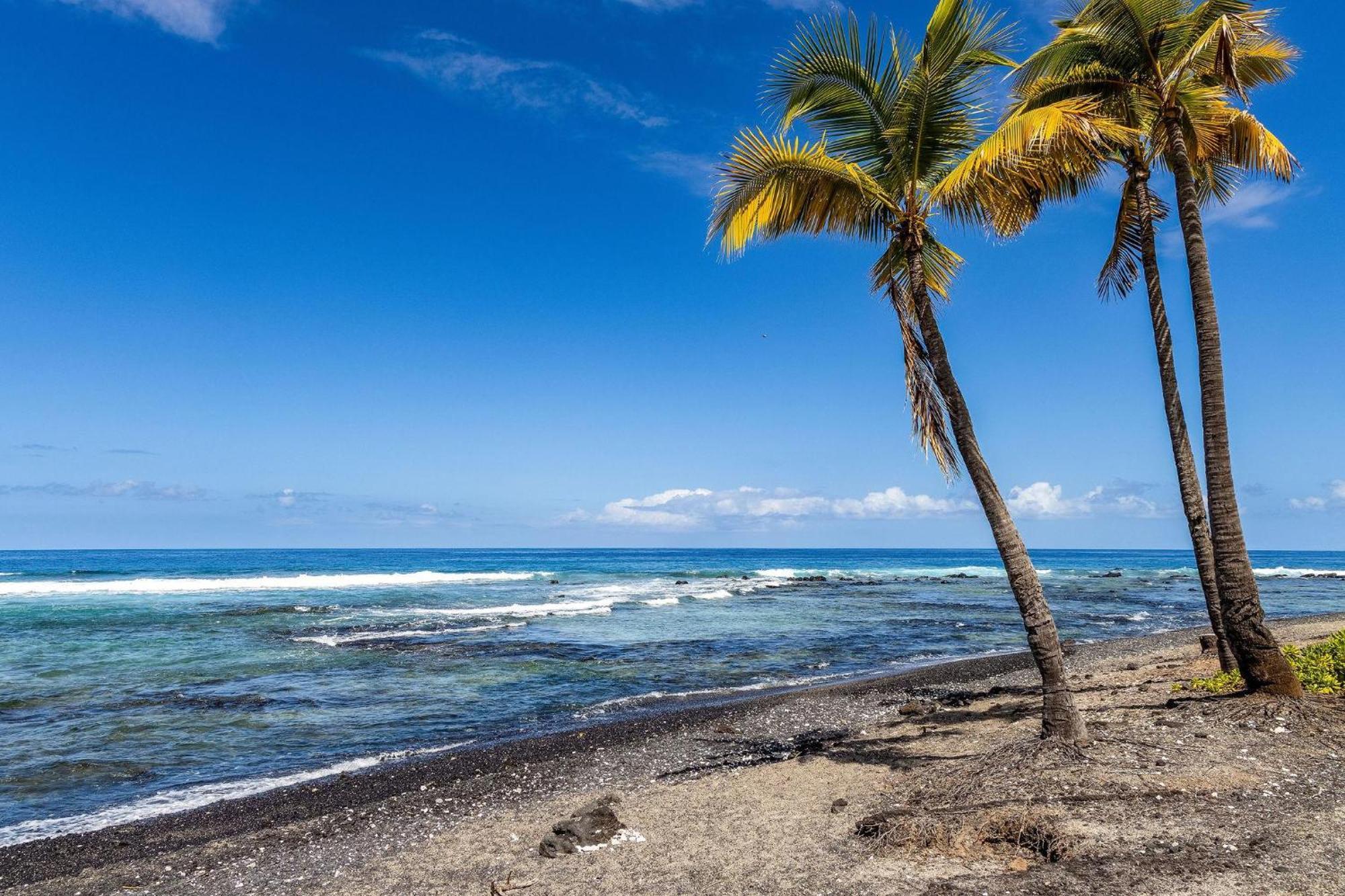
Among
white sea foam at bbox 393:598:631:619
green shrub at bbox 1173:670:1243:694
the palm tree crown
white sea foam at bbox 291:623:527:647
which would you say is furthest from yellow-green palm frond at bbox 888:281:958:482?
white sea foam at bbox 393:598:631:619

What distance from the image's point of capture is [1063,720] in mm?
7887

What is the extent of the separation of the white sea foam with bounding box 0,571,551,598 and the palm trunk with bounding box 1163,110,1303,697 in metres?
49.9

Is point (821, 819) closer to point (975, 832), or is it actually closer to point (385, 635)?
point (975, 832)

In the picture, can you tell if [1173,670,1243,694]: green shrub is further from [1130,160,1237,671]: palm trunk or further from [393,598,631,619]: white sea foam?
[393,598,631,619]: white sea foam

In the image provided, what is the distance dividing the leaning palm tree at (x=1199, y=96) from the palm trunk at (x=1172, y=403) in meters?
0.94

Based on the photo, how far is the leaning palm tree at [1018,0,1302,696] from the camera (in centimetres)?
880

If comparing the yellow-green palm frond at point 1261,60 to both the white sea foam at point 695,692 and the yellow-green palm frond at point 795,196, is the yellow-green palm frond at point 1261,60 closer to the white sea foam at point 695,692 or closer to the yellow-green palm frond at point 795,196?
the yellow-green palm frond at point 795,196

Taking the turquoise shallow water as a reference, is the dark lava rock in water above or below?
above

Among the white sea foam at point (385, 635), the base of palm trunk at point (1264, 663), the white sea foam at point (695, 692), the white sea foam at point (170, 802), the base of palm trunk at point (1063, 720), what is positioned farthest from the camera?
the white sea foam at point (385, 635)

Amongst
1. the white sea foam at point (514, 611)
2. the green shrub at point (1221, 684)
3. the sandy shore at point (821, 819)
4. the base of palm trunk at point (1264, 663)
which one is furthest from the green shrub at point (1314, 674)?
the white sea foam at point (514, 611)

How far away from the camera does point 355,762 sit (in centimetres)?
1106

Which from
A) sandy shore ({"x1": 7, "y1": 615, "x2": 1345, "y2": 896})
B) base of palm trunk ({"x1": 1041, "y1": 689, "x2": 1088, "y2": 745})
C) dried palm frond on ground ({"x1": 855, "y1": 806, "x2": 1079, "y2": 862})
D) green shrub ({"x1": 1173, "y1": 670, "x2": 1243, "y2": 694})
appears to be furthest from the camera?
green shrub ({"x1": 1173, "y1": 670, "x2": 1243, "y2": 694})

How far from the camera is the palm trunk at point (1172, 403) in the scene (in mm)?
10344

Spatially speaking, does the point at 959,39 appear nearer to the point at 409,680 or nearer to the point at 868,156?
the point at 868,156
